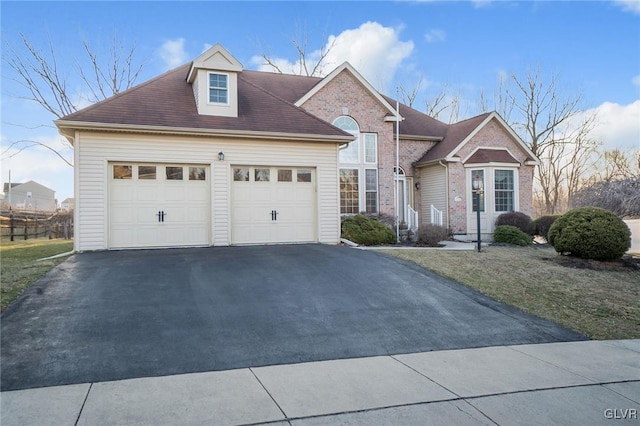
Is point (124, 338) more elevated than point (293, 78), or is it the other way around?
point (293, 78)

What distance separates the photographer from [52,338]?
5613mm

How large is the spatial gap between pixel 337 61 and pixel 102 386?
3038 centimetres

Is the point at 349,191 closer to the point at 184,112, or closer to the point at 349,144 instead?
the point at 349,144

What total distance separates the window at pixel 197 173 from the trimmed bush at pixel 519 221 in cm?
1307

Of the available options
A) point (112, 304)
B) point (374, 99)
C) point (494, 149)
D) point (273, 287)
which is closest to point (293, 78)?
point (374, 99)

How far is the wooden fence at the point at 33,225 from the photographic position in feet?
72.6

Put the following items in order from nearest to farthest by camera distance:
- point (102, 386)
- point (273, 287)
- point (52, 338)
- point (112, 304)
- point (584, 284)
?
point (102, 386) < point (52, 338) < point (112, 304) < point (273, 287) < point (584, 284)

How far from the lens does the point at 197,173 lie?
13180mm

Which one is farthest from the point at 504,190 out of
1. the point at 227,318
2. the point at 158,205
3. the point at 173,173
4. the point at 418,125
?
the point at 227,318

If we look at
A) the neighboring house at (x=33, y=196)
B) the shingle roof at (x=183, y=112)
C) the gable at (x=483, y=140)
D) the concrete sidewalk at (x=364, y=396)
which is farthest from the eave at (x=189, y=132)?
the neighboring house at (x=33, y=196)

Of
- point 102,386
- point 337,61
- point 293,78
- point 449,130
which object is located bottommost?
point 102,386

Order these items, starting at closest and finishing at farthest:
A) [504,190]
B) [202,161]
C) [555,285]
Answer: [555,285], [202,161], [504,190]

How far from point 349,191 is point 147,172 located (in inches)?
344

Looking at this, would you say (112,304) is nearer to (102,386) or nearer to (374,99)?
(102,386)
